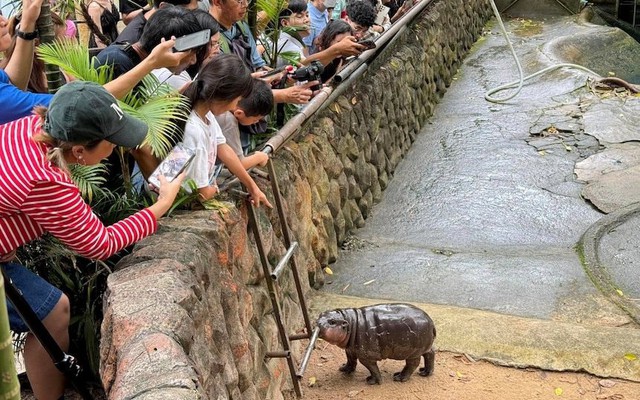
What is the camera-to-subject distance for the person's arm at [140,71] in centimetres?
289

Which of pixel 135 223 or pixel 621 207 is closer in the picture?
pixel 135 223

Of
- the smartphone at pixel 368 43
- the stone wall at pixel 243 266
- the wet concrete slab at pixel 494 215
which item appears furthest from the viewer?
the smartphone at pixel 368 43

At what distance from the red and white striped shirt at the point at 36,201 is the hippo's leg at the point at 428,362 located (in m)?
2.40

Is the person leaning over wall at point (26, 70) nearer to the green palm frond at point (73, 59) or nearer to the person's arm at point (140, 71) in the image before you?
the person's arm at point (140, 71)

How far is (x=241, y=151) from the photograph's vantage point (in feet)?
12.9

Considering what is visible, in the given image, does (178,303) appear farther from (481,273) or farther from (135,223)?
(481,273)

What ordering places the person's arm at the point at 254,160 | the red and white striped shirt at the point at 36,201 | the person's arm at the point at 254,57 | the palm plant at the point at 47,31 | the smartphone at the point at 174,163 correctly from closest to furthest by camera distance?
the red and white striped shirt at the point at 36,201, the smartphone at the point at 174,163, the palm plant at the point at 47,31, the person's arm at the point at 254,160, the person's arm at the point at 254,57

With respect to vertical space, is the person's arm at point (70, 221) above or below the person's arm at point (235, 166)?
above

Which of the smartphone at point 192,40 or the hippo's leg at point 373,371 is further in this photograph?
the hippo's leg at point 373,371

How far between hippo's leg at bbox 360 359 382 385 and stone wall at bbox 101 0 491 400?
46 centimetres

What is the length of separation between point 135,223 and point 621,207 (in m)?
5.43

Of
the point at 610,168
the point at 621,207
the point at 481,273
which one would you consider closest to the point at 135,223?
the point at 481,273

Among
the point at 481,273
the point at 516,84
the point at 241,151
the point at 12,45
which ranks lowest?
the point at 516,84

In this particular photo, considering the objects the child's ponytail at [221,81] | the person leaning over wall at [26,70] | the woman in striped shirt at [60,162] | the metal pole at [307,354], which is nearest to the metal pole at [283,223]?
the metal pole at [307,354]
